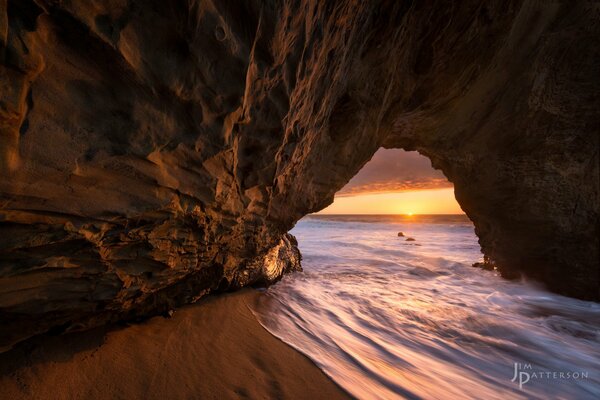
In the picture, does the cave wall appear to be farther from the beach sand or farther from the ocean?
the ocean

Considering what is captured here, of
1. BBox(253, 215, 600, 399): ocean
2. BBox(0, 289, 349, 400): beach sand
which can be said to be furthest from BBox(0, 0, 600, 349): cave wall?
BBox(253, 215, 600, 399): ocean

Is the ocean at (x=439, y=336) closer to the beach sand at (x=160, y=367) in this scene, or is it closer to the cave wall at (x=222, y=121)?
the beach sand at (x=160, y=367)

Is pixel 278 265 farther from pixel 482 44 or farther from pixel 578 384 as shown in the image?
pixel 482 44

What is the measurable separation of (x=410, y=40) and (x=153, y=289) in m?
4.22

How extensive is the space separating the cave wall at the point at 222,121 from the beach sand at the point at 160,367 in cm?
17

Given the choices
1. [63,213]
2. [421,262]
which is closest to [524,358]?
[63,213]

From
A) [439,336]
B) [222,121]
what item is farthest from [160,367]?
[439,336]

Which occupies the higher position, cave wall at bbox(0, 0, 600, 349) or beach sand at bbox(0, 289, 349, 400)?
cave wall at bbox(0, 0, 600, 349)

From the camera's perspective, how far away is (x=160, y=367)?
181 cm

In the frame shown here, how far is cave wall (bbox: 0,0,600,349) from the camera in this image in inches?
45.9

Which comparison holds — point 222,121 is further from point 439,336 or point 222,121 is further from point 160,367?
point 439,336

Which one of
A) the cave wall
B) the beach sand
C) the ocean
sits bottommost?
the ocean

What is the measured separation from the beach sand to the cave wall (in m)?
0.17

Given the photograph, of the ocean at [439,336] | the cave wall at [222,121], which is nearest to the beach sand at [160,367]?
the cave wall at [222,121]
